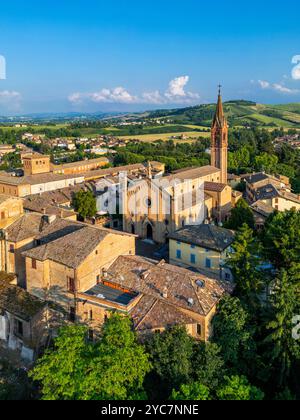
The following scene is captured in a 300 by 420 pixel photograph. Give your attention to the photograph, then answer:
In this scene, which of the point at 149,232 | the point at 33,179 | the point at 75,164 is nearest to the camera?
the point at 149,232

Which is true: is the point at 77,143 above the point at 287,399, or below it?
above

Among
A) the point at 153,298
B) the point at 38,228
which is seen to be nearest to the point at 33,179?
the point at 38,228

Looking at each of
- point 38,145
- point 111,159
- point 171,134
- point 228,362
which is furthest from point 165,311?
point 171,134

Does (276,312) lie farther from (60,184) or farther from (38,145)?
(38,145)

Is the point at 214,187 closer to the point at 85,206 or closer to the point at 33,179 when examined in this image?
the point at 85,206

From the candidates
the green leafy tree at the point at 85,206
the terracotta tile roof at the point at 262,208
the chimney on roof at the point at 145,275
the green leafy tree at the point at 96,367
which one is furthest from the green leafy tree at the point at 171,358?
the green leafy tree at the point at 85,206

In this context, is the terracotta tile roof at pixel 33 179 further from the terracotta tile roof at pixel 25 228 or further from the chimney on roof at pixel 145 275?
the chimney on roof at pixel 145 275

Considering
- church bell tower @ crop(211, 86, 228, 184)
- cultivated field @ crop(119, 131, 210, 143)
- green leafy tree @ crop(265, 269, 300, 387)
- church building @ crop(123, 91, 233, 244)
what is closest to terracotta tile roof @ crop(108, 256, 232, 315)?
green leafy tree @ crop(265, 269, 300, 387)
